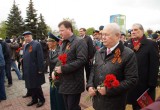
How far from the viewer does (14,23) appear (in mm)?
49750

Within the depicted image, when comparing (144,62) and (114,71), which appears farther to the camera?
(144,62)

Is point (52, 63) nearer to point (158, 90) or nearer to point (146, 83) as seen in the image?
→ point (146, 83)

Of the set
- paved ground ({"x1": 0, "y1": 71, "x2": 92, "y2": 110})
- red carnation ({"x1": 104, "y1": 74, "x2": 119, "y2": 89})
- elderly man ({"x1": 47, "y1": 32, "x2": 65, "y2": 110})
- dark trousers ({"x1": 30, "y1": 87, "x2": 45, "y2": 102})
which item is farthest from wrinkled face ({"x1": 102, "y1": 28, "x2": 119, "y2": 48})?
dark trousers ({"x1": 30, "y1": 87, "x2": 45, "y2": 102})

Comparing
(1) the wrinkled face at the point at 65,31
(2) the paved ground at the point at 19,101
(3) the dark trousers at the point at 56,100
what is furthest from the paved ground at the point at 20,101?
(1) the wrinkled face at the point at 65,31

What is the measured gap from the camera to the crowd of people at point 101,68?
2.87m

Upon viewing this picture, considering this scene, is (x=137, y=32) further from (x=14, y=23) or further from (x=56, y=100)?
(x=14, y=23)

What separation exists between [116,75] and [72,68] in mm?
1015

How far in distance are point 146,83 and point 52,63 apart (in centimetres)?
189

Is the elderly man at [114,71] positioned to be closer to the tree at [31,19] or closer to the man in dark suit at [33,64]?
the man in dark suit at [33,64]

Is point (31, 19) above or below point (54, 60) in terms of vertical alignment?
above

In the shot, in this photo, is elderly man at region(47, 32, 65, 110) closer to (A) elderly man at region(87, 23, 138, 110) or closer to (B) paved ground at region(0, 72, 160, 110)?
(B) paved ground at region(0, 72, 160, 110)

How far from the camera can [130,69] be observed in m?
2.84

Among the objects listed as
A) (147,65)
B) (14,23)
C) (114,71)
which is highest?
(14,23)

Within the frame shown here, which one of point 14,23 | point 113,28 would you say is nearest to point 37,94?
point 113,28
